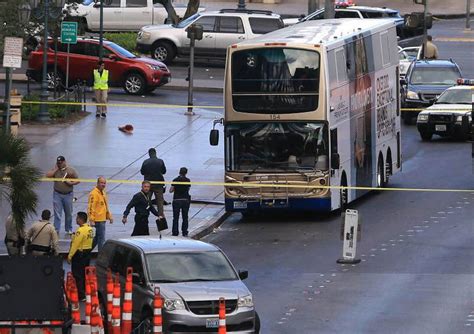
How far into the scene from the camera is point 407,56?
5403 centimetres

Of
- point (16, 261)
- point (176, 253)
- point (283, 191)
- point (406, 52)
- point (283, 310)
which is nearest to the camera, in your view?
point (16, 261)

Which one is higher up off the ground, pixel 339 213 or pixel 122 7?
pixel 122 7

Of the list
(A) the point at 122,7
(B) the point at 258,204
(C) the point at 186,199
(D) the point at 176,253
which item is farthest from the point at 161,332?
(A) the point at 122,7

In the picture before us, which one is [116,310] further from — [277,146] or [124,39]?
[124,39]

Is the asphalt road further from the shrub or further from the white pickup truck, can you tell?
the white pickup truck

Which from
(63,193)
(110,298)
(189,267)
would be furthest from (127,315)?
(63,193)

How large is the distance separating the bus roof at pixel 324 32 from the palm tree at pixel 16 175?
16585mm

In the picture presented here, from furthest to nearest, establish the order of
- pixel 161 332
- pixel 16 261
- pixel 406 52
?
pixel 406 52, pixel 161 332, pixel 16 261

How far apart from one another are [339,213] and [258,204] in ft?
8.13

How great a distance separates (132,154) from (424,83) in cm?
1173

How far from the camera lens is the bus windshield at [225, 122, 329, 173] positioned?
1218 inches

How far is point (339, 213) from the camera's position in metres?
32.8

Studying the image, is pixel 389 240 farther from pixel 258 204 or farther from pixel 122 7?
pixel 122 7

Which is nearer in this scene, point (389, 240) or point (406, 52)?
point (389, 240)
